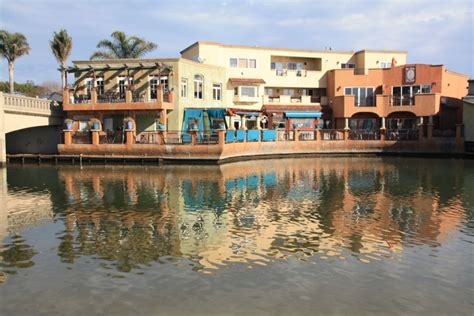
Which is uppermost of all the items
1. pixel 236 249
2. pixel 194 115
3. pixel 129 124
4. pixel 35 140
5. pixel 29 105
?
pixel 29 105

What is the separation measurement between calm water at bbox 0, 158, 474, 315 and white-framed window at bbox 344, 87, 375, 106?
27.8 meters

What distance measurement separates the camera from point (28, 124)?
38375 millimetres

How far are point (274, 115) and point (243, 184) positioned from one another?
2745 centimetres

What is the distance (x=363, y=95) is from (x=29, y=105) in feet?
114

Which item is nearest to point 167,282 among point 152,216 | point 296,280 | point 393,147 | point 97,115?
point 296,280

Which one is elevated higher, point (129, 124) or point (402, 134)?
point (129, 124)

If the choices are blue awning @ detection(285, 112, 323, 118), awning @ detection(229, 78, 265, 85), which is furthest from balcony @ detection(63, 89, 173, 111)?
blue awning @ detection(285, 112, 323, 118)

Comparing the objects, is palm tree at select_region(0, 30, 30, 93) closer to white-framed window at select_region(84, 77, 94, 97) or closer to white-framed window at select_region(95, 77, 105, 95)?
white-framed window at select_region(84, 77, 94, 97)

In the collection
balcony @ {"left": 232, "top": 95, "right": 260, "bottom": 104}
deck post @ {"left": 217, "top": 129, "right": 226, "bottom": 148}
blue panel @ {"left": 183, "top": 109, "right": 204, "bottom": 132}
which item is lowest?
deck post @ {"left": 217, "top": 129, "right": 226, "bottom": 148}

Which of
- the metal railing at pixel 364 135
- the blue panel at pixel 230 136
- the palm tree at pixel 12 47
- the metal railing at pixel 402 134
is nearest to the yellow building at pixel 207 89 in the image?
the blue panel at pixel 230 136

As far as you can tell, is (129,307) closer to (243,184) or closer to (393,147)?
(243,184)

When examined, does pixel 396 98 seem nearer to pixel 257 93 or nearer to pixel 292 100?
pixel 292 100

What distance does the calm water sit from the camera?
31.6 feet

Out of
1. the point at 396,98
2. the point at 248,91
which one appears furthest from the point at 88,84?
the point at 396,98
